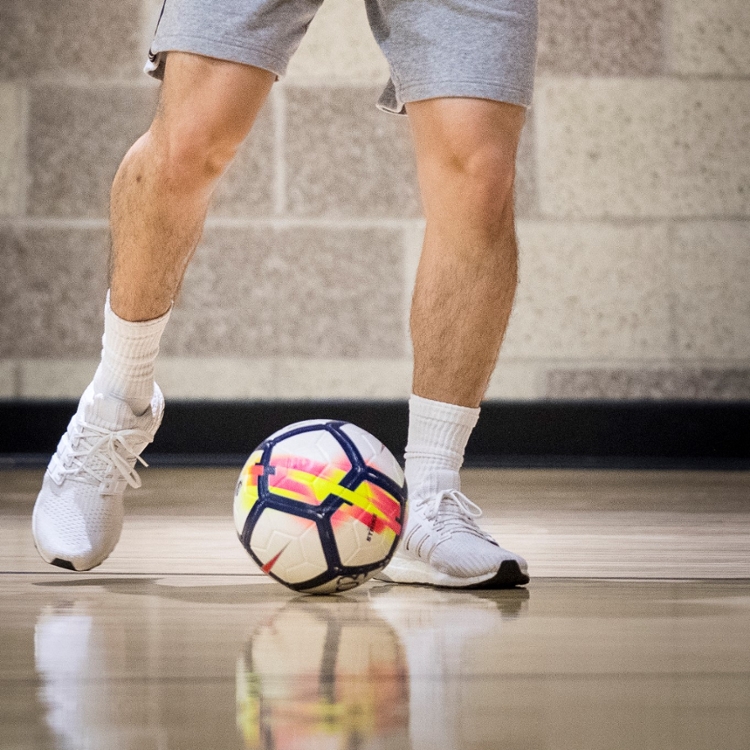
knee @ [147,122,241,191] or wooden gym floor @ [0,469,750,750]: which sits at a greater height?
knee @ [147,122,241,191]

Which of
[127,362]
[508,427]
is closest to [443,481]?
[127,362]

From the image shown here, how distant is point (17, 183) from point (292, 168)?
720mm

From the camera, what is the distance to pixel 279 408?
3.20 m

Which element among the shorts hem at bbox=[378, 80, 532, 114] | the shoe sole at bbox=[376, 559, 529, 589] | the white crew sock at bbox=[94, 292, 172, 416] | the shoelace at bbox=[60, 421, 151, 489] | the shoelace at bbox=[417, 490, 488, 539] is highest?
the shorts hem at bbox=[378, 80, 532, 114]

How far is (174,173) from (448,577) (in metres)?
0.58

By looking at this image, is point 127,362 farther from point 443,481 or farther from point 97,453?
point 443,481

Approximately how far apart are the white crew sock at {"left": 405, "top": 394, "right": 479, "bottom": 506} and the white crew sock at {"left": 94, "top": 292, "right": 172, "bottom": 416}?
0.33 metres

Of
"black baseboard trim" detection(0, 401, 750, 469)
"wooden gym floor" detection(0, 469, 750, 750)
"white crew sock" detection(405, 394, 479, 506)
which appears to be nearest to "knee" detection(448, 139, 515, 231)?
"white crew sock" detection(405, 394, 479, 506)

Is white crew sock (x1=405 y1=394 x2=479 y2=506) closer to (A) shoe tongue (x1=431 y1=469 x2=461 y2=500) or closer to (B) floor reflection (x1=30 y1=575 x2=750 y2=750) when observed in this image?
(A) shoe tongue (x1=431 y1=469 x2=461 y2=500)

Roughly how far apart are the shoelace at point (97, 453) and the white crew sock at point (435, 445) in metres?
0.34

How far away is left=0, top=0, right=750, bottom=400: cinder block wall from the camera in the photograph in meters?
3.21

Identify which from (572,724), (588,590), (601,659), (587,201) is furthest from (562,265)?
(572,724)

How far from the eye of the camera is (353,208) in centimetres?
321

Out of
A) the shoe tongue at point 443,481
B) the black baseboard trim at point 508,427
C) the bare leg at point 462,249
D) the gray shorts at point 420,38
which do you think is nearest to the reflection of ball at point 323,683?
the shoe tongue at point 443,481
